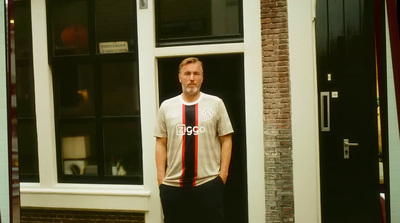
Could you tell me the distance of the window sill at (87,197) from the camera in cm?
477

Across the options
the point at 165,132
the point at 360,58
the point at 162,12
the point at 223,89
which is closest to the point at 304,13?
the point at 360,58

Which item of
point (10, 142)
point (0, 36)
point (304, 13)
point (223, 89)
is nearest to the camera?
point (10, 142)

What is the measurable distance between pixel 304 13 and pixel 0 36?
10.8 feet

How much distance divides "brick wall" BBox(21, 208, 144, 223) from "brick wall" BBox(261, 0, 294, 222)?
186 cm

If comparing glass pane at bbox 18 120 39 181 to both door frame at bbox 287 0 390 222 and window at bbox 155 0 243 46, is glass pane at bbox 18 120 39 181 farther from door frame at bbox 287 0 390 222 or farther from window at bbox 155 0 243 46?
door frame at bbox 287 0 390 222

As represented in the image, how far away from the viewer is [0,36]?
7.89ft

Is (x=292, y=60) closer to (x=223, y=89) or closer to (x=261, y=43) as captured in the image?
(x=261, y=43)

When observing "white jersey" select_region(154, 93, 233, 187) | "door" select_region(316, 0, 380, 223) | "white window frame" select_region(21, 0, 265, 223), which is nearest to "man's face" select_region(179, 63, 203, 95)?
"white jersey" select_region(154, 93, 233, 187)

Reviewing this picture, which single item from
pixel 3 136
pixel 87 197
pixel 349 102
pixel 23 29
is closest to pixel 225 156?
pixel 349 102

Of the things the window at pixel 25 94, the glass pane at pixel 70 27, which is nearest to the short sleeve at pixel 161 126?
the glass pane at pixel 70 27

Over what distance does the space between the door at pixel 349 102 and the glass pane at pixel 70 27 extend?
3.16 m

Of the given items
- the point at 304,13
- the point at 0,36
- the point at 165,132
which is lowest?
the point at 165,132

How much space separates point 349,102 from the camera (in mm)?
4441

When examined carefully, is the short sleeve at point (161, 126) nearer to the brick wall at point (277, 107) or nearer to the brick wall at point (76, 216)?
the brick wall at point (277, 107)
